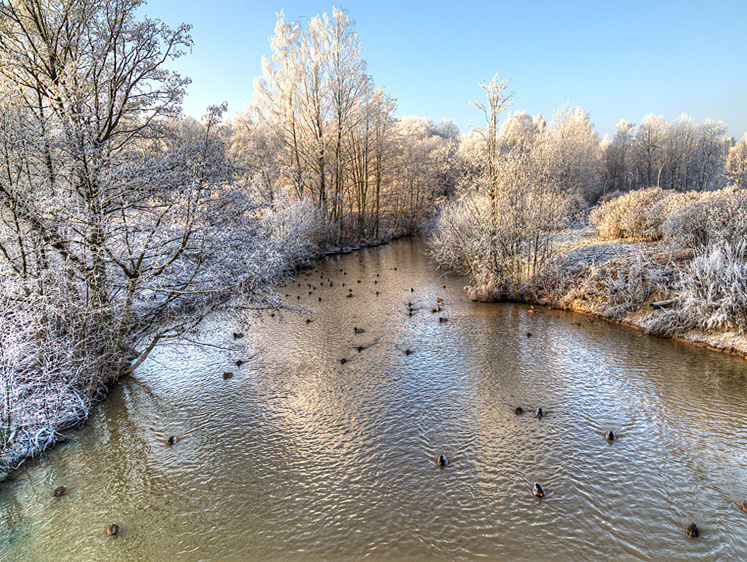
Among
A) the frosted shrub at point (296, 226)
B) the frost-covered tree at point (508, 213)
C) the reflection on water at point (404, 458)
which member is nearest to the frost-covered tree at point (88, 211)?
the reflection on water at point (404, 458)

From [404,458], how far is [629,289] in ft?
31.8

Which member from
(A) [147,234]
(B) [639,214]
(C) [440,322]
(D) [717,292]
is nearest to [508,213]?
(C) [440,322]

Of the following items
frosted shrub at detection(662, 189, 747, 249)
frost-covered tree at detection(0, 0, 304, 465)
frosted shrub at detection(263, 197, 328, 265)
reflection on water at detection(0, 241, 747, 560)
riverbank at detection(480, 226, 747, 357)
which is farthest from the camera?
frosted shrub at detection(263, 197, 328, 265)

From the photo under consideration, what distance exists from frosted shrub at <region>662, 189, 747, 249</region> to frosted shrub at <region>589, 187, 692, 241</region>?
1015 millimetres

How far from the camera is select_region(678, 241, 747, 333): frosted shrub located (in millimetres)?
9008

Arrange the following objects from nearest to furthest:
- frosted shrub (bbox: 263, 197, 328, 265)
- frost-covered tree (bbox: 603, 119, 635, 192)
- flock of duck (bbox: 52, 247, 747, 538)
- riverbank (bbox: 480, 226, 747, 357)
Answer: flock of duck (bbox: 52, 247, 747, 538), riverbank (bbox: 480, 226, 747, 357), frosted shrub (bbox: 263, 197, 328, 265), frost-covered tree (bbox: 603, 119, 635, 192)

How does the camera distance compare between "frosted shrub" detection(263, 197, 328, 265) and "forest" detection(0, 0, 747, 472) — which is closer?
"forest" detection(0, 0, 747, 472)

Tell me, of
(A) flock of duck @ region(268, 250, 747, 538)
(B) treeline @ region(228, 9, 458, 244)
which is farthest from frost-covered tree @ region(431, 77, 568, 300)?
(B) treeline @ region(228, 9, 458, 244)

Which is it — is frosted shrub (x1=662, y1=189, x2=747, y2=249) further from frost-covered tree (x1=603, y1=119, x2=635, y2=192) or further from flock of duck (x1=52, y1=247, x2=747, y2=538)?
frost-covered tree (x1=603, y1=119, x2=635, y2=192)

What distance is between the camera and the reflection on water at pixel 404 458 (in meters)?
4.37

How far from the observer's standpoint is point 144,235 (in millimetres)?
6902

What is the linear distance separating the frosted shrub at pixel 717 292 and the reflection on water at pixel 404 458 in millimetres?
1020

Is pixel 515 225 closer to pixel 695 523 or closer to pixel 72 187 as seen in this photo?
pixel 695 523

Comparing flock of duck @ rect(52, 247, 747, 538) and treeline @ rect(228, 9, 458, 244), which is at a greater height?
treeline @ rect(228, 9, 458, 244)
